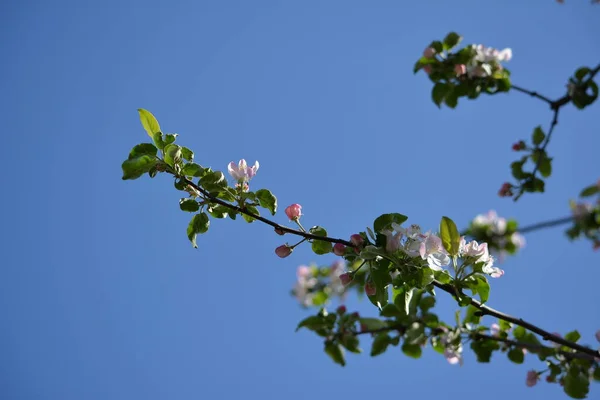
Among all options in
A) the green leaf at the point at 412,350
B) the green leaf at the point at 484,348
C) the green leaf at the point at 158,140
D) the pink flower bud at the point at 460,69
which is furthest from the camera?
the pink flower bud at the point at 460,69

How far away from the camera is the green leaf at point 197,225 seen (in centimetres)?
146

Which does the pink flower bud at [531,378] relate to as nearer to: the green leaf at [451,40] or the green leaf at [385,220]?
the green leaf at [385,220]

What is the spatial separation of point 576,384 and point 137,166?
1.85 meters

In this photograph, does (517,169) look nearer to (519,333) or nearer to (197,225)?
(519,333)

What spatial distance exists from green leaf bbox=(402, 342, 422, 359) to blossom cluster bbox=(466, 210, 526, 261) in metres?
2.59

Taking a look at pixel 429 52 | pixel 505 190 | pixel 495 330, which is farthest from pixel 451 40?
pixel 495 330

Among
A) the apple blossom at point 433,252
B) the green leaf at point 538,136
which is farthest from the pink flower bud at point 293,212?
the green leaf at point 538,136

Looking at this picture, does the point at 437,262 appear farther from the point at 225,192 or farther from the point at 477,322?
the point at 477,322

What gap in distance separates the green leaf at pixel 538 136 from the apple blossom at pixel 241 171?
85.1 inches

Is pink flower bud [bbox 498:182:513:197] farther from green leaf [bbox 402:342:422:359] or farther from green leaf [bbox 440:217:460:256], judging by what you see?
green leaf [bbox 440:217:460:256]

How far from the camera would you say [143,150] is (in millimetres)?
1386

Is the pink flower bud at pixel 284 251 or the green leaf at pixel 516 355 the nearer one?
the pink flower bud at pixel 284 251

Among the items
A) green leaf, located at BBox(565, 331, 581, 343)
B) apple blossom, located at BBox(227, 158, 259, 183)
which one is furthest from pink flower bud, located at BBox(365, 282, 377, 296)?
green leaf, located at BBox(565, 331, 581, 343)

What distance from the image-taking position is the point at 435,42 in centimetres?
275
